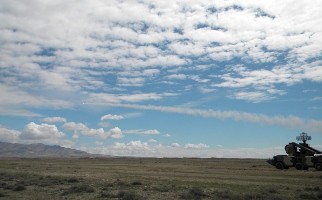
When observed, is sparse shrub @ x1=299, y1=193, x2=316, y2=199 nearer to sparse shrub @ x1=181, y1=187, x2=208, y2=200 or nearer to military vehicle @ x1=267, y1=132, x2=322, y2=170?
sparse shrub @ x1=181, y1=187, x2=208, y2=200

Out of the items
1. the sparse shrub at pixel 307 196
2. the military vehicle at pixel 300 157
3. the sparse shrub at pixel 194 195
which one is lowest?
the sparse shrub at pixel 194 195

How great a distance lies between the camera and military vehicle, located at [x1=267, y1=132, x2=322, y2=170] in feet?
165

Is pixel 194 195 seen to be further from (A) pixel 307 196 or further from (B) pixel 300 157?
(B) pixel 300 157

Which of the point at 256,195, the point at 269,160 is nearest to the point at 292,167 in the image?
the point at 269,160

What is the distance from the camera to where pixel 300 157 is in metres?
51.8

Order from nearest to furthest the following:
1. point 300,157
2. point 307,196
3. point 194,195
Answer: point 307,196 → point 194,195 → point 300,157

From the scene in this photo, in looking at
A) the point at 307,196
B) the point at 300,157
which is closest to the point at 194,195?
the point at 307,196

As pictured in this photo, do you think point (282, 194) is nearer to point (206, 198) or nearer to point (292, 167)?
point (206, 198)

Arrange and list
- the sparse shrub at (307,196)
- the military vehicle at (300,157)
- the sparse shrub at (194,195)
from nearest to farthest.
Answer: the sparse shrub at (307,196)
the sparse shrub at (194,195)
the military vehicle at (300,157)

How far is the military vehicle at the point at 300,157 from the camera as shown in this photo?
50.3 m

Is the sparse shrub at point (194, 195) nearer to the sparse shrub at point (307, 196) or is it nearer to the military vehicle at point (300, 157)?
the sparse shrub at point (307, 196)

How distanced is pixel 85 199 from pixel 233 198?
8807 mm

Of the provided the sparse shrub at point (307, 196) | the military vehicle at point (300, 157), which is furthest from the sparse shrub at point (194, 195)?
the military vehicle at point (300, 157)

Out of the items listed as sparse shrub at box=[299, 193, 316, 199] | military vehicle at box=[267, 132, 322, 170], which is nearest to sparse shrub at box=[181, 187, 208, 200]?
sparse shrub at box=[299, 193, 316, 199]
